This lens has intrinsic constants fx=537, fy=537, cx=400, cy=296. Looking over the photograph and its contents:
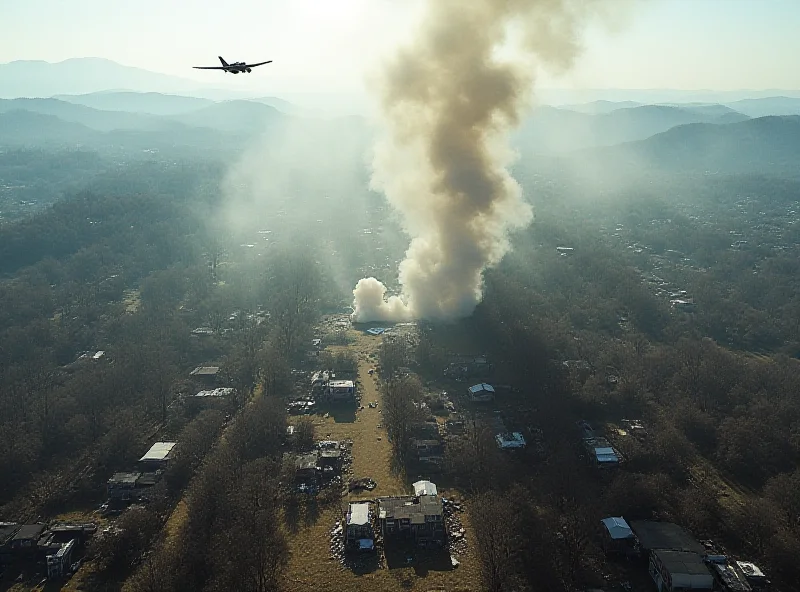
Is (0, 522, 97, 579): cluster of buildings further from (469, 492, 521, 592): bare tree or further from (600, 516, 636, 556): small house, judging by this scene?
(600, 516, 636, 556): small house

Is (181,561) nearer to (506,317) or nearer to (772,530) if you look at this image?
(772,530)

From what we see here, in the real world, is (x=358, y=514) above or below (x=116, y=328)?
above

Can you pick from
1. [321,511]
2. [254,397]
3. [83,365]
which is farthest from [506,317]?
[83,365]

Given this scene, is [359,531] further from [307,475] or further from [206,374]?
[206,374]

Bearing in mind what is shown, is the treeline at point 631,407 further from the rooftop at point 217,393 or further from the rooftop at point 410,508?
the rooftop at point 217,393

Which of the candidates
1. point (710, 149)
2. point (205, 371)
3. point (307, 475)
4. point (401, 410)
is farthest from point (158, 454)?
point (710, 149)

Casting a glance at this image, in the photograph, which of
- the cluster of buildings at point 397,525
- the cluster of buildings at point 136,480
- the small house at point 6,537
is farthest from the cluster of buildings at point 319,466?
the small house at point 6,537
